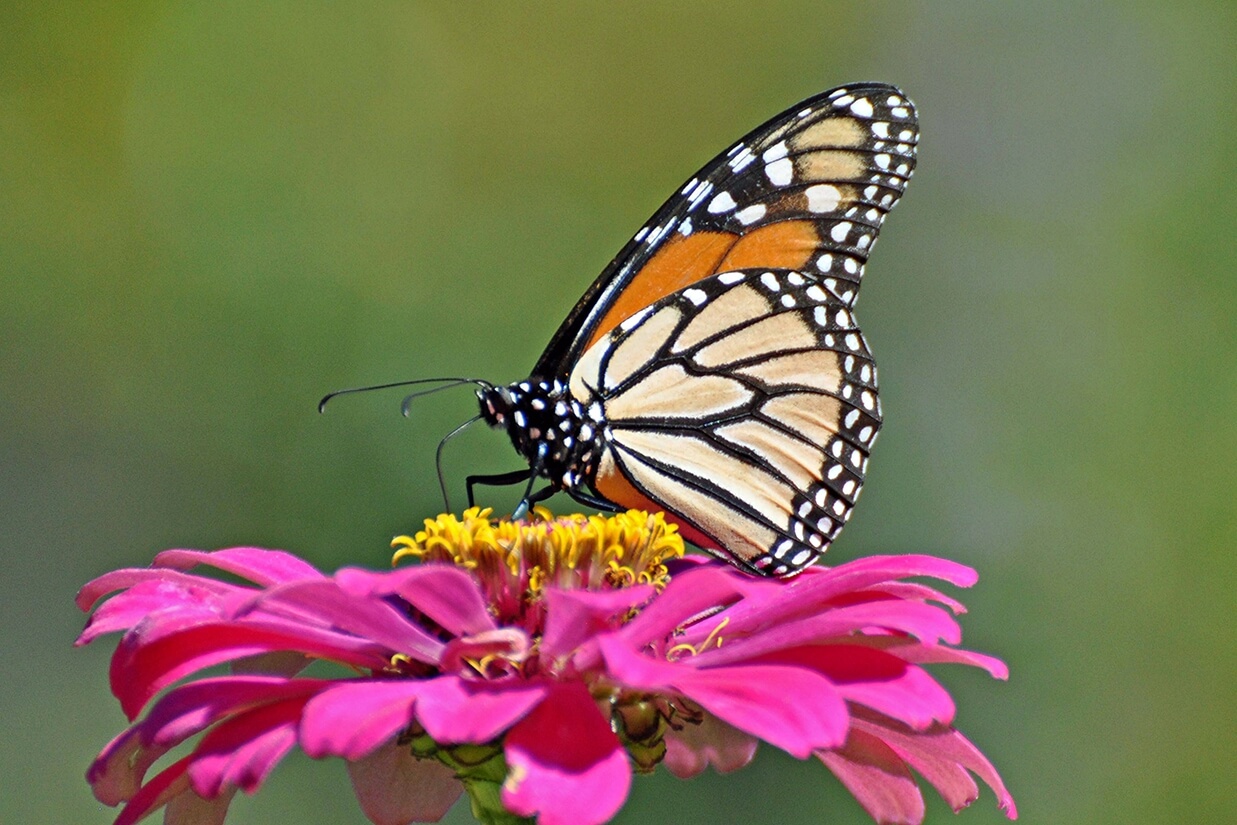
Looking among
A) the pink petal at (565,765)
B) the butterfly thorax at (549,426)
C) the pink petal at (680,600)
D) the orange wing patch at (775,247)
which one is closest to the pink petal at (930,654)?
the pink petal at (680,600)

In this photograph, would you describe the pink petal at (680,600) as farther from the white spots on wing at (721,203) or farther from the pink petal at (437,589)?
the white spots on wing at (721,203)

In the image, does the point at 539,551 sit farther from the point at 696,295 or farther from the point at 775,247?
the point at 775,247

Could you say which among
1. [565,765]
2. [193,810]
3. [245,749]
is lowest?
[193,810]

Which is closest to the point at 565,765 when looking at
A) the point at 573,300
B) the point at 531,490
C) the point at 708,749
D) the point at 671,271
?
the point at 708,749

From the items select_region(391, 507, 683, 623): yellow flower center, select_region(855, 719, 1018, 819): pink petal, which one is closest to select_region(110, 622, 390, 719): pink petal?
select_region(391, 507, 683, 623): yellow flower center

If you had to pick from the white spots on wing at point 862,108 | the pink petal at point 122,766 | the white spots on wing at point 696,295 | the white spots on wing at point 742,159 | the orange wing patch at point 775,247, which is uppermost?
the white spots on wing at point 862,108

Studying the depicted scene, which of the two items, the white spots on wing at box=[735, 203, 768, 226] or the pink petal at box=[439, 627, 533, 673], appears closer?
the pink petal at box=[439, 627, 533, 673]

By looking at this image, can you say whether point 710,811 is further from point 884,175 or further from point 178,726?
point 178,726

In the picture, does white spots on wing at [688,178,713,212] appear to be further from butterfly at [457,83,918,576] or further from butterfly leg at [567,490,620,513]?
butterfly leg at [567,490,620,513]
